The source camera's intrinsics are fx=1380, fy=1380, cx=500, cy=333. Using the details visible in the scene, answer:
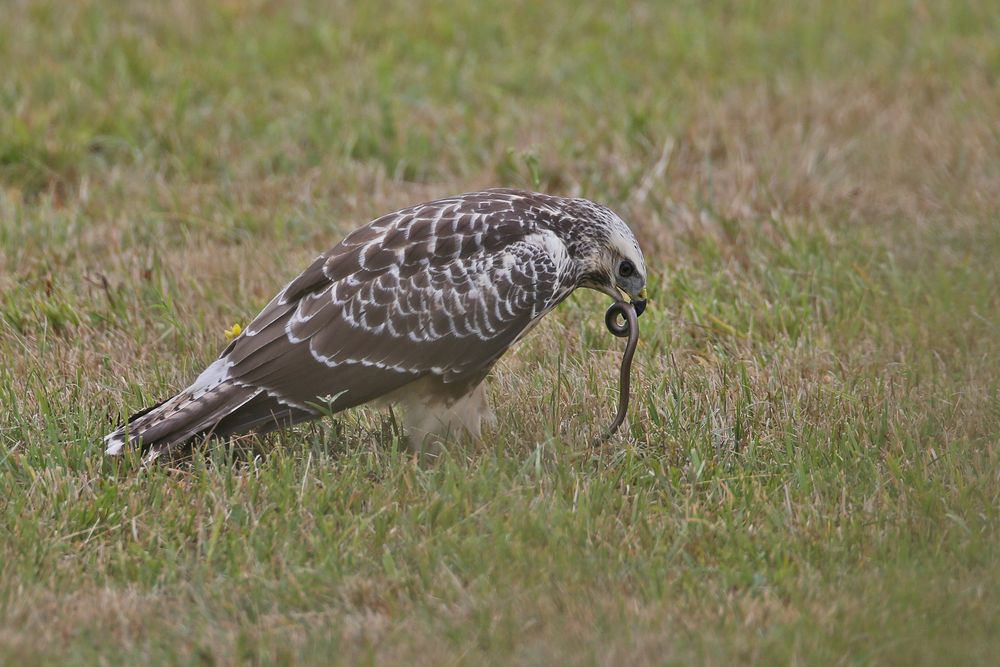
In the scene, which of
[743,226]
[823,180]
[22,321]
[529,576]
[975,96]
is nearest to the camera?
[529,576]

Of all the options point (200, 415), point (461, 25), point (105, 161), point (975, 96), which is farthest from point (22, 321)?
point (975, 96)

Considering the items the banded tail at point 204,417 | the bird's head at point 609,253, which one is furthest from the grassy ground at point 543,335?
the bird's head at point 609,253

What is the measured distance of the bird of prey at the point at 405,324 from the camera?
4.96m

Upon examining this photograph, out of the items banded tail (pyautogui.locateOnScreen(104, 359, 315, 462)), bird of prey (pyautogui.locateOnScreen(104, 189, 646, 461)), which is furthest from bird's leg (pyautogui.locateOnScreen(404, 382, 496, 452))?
banded tail (pyautogui.locateOnScreen(104, 359, 315, 462))

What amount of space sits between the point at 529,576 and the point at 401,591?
15.5 inches

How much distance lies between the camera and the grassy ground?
411 cm

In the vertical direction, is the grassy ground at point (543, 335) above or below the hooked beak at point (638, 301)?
below

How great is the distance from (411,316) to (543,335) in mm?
1235

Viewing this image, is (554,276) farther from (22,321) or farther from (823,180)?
(823,180)

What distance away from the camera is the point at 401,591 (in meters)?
4.22

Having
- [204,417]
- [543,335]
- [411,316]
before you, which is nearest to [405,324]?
[411,316]

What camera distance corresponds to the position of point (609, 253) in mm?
5273

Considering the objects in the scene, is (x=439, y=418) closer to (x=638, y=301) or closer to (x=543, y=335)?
(x=638, y=301)

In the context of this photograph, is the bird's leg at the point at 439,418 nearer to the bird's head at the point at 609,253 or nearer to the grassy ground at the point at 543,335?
the grassy ground at the point at 543,335
